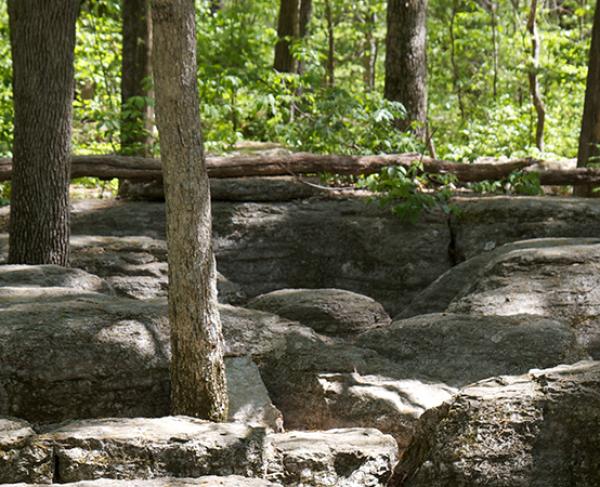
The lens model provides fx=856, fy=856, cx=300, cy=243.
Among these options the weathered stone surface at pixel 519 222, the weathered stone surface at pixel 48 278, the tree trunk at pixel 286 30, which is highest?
the tree trunk at pixel 286 30

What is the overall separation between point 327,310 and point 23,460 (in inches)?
138

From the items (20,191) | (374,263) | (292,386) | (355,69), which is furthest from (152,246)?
(355,69)

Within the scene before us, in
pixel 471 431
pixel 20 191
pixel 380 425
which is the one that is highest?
pixel 20 191

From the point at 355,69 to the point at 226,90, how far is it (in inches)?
574

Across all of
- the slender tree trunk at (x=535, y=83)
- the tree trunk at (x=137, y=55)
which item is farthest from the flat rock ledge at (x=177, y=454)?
the slender tree trunk at (x=535, y=83)

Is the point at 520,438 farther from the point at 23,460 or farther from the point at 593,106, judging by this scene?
the point at 593,106

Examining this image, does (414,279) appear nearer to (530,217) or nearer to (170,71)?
(530,217)

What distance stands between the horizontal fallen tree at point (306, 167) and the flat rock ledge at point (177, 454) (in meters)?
6.09

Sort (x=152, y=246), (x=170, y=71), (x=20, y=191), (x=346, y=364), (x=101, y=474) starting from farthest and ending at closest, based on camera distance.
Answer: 1. (x=152, y=246)
2. (x=20, y=191)
3. (x=346, y=364)
4. (x=170, y=71)
5. (x=101, y=474)

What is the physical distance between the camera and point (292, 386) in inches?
235

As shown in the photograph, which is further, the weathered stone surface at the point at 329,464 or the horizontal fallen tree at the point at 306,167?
the horizontal fallen tree at the point at 306,167

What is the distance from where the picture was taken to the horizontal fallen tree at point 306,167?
1050 cm

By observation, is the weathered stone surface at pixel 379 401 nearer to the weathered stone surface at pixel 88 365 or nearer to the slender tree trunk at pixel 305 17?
the weathered stone surface at pixel 88 365

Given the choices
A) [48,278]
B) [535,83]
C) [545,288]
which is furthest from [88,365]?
[535,83]
